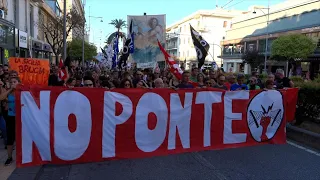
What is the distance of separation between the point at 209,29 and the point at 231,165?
3183 inches

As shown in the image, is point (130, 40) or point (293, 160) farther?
point (130, 40)

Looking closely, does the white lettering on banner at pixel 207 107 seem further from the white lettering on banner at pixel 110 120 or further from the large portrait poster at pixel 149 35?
the large portrait poster at pixel 149 35

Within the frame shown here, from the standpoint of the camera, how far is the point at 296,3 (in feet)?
149

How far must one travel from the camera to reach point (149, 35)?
13719mm

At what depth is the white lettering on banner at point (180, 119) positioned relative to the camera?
5688 mm

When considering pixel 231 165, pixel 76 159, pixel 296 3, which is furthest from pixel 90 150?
pixel 296 3

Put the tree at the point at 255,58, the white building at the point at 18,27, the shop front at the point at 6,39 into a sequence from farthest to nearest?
the tree at the point at 255,58 → the white building at the point at 18,27 → the shop front at the point at 6,39

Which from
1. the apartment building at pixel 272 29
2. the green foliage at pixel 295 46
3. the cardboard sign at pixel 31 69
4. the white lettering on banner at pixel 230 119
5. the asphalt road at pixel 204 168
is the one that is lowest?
the asphalt road at pixel 204 168

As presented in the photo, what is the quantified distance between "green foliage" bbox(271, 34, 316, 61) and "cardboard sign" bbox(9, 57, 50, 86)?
3309cm

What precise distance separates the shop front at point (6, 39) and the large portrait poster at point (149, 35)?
8314 mm

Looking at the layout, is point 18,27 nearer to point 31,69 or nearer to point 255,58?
point 31,69

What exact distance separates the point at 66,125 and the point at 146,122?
1352 mm

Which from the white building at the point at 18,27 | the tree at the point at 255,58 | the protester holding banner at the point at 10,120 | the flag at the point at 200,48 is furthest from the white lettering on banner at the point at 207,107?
the tree at the point at 255,58

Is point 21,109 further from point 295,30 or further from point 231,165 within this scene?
point 295,30
